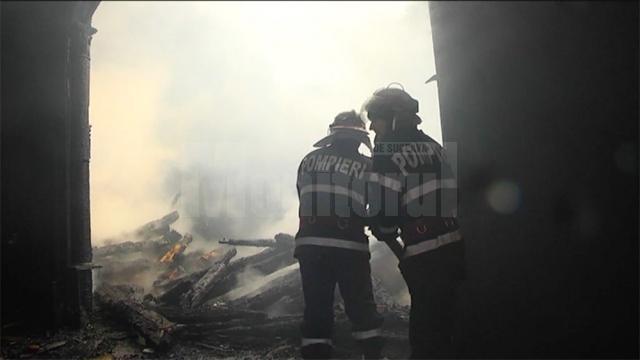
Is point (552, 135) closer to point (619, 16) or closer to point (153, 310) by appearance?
point (619, 16)

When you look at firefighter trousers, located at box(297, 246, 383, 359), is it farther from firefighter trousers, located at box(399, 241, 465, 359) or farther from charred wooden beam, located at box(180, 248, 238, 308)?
charred wooden beam, located at box(180, 248, 238, 308)

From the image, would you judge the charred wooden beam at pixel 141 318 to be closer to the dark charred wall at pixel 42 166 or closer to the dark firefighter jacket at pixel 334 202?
the dark charred wall at pixel 42 166

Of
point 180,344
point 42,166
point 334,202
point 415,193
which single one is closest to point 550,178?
point 415,193

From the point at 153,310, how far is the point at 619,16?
654 centimetres

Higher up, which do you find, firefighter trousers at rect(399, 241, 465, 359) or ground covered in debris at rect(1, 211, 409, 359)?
firefighter trousers at rect(399, 241, 465, 359)

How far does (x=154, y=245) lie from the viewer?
40.8 ft

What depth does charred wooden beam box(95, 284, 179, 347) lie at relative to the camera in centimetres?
521

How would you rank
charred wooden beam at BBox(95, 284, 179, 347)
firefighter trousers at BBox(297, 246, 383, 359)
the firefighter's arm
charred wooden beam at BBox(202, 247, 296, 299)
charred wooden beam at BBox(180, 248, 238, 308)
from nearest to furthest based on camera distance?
the firefighter's arm → firefighter trousers at BBox(297, 246, 383, 359) → charred wooden beam at BBox(95, 284, 179, 347) → charred wooden beam at BBox(180, 248, 238, 308) → charred wooden beam at BBox(202, 247, 296, 299)

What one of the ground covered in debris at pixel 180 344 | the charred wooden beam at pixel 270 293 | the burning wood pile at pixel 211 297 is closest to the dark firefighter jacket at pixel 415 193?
the ground covered in debris at pixel 180 344

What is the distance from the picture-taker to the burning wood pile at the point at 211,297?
218 inches

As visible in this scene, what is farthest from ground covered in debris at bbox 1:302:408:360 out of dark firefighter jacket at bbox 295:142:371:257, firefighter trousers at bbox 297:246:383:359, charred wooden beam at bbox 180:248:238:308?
dark firefighter jacket at bbox 295:142:371:257

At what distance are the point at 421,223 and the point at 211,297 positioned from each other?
18.2 feet

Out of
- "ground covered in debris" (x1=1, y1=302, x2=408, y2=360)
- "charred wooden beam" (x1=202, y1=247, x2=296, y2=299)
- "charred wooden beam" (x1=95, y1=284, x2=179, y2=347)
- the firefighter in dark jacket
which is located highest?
the firefighter in dark jacket

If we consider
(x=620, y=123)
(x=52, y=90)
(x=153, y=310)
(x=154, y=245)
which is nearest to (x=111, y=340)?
(x=153, y=310)
